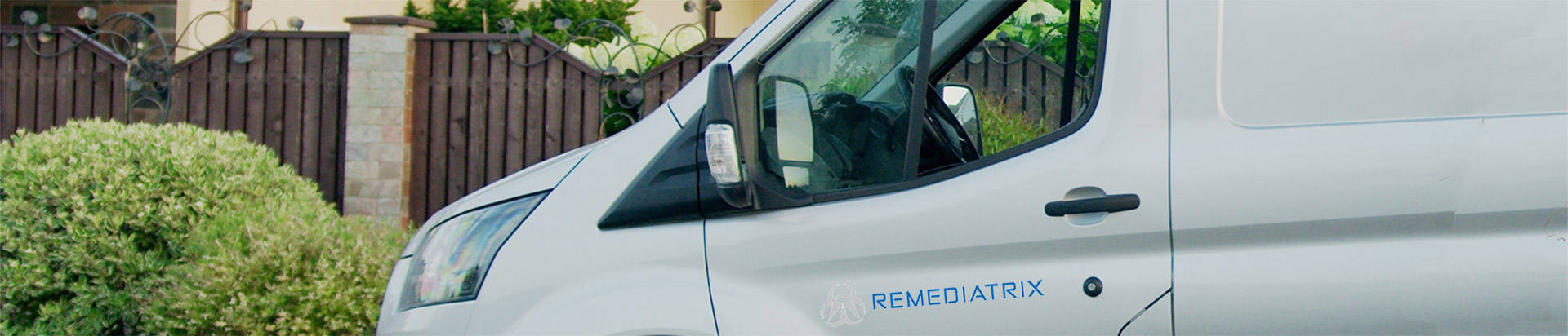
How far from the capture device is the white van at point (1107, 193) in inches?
95.4

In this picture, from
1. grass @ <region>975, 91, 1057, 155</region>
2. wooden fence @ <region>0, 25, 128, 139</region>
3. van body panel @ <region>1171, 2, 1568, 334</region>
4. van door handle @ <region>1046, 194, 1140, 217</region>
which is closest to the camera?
van body panel @ <region>1171, 2, 1568, 334</region>

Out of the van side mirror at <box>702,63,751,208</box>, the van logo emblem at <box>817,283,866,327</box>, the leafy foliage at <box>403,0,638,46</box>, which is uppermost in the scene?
the leafy foliage at <box>403,0,638,46</box>

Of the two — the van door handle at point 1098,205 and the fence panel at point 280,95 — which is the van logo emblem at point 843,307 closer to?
the van door handle at point 1098,205

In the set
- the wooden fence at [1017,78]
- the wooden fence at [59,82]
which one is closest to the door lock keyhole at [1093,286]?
the wooden fence at [1017,78]

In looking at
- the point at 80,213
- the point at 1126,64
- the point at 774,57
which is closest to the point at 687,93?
the point at 774,57

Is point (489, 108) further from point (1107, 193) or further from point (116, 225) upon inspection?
point (1107, 193)

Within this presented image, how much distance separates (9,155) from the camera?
18.8 ft

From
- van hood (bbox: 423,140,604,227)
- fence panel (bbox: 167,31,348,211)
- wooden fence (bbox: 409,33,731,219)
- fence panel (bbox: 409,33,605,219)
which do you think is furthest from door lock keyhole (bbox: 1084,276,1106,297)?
fence panel (bbox: 167,31,348,211)

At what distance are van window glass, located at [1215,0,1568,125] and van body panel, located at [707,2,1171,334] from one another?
0.59 feet

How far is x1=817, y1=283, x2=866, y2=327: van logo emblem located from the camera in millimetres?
2695

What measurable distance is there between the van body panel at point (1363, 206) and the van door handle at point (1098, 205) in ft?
0.29

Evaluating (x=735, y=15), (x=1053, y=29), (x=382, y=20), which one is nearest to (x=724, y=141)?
(x=1053, y=29)

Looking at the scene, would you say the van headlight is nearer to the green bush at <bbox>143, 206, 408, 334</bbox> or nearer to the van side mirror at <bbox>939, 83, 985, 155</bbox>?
the van side mirror at <bbox>939, 83, 985, 155</bbox>

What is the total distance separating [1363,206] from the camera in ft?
8.02
